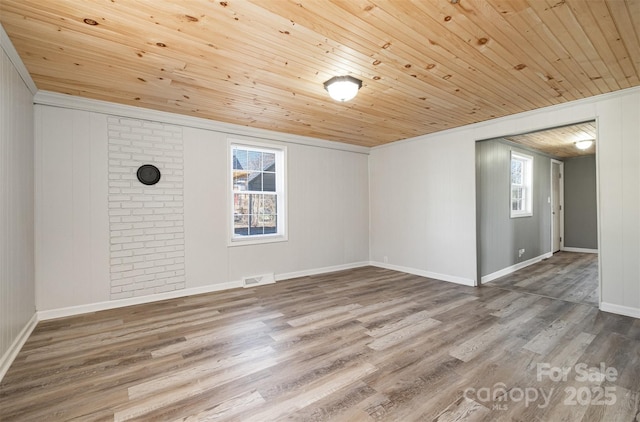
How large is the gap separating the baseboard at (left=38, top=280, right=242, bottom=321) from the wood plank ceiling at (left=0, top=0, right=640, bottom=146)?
250 cm

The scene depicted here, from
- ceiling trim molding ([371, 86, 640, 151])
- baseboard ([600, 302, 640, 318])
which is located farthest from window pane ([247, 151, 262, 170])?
baseboard ([600, 302, 640, 318])

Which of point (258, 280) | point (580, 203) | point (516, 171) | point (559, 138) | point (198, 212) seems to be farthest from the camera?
point (580, 203)

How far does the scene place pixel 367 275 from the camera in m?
5.28

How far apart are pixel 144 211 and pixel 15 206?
52.1 inches

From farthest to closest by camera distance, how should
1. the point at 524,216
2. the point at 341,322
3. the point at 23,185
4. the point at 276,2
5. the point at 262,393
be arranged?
the point at 524,216 → the point at 341,322 → the point at 23,185 → the point at 262,393 → the point at 276,2

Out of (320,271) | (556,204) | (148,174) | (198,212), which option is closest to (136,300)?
(198,212)

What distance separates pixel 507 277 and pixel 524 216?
168cm

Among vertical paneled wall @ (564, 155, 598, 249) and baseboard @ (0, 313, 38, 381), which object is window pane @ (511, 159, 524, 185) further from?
baseboard @ (0, 313, 38, 381)

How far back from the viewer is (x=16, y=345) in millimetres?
2473

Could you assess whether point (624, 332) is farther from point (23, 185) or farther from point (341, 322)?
point (23, 185)

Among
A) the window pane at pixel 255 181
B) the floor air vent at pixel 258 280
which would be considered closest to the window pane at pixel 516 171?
the window pane at pixel 255 181

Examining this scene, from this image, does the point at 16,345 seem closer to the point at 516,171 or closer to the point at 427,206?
the point at 427,206

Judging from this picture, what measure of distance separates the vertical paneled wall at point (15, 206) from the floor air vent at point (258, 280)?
2426 millimetres

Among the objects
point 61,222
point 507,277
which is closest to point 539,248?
point 507,277
